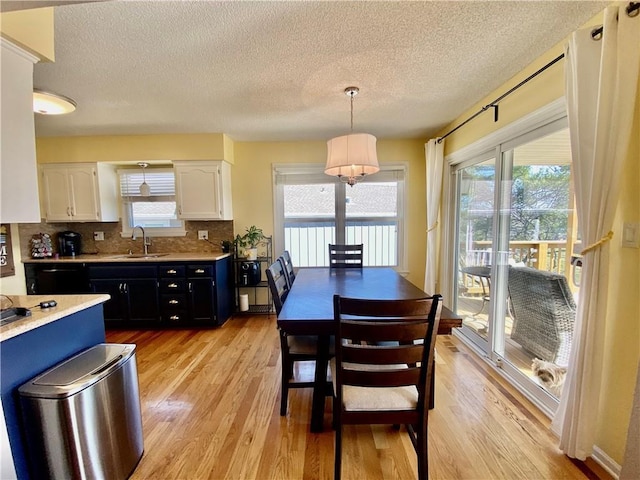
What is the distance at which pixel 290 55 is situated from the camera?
6.22ft

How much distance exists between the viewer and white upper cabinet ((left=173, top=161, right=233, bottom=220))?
3654mm

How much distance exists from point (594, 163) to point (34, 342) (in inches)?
110

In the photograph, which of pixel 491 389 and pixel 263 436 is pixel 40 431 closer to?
pixel 263 436

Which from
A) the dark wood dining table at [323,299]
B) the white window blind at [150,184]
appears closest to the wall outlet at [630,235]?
the dark wood dining table at [323,299]

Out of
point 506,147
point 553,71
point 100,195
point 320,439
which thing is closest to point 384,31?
point 553,71

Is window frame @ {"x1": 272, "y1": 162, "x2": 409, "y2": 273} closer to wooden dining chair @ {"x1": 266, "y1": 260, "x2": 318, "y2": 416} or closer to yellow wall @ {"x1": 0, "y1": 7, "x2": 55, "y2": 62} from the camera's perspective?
wooden dining chair @ {"x1": 266, "y1": 260, "x2": 318, "y2": 416}

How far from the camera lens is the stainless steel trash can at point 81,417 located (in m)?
1.19

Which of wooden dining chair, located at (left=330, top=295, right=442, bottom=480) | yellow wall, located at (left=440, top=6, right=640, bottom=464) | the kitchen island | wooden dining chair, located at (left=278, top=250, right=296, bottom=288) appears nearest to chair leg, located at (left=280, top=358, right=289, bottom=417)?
wooden dining chair, located at (left=330, top=295, right=442, bottom=480)

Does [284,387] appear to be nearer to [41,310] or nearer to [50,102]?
[41,310]

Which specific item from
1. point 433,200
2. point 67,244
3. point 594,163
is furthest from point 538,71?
point 67,244

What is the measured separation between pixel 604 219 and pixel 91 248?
5.26m

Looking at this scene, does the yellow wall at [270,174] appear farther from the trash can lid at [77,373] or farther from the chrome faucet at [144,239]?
the trash can lid at [77,373]

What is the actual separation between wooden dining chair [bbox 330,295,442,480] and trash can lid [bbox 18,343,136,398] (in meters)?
1.09

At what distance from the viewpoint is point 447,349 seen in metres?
2.94
